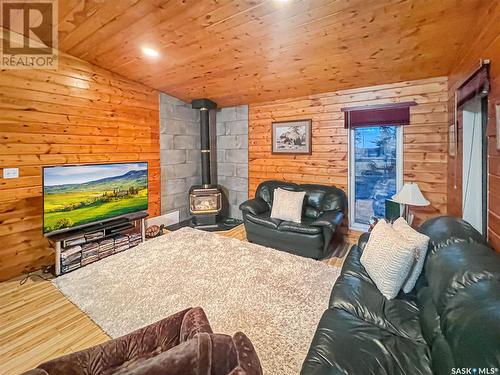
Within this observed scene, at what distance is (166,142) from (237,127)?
4.77ft

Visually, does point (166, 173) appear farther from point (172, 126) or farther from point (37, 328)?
point (37, 328)

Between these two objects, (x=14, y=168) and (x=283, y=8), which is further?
(x=14, y=168)

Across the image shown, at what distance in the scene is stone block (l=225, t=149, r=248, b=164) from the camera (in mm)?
5133

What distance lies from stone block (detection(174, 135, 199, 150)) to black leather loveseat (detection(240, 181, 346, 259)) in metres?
1.89

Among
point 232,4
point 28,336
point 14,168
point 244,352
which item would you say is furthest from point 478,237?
point 14,168

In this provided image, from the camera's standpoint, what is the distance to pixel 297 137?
4.46 meters

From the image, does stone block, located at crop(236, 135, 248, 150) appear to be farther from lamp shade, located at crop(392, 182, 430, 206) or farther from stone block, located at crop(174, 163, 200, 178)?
lamp shade, located at crop(392, 182, 430, 206)

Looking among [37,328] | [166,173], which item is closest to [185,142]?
[166,173]

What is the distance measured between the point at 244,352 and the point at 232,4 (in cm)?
250

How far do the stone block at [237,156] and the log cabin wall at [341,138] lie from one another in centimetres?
13

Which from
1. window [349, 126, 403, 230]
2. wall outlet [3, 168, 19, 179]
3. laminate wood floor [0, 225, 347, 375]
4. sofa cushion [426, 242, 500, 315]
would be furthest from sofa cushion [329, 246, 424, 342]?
→ wall outlet [3, 168, 19, 179]

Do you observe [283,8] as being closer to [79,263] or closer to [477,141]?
[477,141]

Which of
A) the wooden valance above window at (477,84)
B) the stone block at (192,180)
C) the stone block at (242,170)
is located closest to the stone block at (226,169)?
the stone block at (242,170)

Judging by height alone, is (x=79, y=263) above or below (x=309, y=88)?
below
